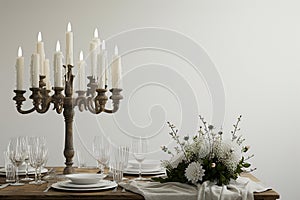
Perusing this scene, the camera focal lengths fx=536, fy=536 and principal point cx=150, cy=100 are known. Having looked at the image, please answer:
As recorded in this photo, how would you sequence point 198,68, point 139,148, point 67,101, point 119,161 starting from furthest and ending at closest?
1. point 198,68
2. point 67,101
3. point 139,148
4. point 119,161

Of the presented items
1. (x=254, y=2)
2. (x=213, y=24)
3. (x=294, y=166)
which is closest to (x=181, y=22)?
(x=213, y=24)

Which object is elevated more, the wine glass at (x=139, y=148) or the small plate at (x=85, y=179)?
the wine glass at (x=139, y=148)

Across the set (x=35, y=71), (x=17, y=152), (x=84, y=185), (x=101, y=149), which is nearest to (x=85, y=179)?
(x=84, y=185)

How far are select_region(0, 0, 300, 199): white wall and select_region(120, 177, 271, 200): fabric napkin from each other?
1.74m

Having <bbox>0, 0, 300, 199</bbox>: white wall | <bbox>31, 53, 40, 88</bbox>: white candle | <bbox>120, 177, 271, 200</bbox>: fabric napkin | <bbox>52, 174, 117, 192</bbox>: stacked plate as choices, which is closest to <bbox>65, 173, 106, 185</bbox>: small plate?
<bbox>52, 174, 117, 192</bbox>: stacked plate

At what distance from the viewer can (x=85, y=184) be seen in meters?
2.35

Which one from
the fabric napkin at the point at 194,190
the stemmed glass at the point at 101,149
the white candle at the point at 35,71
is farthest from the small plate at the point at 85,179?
Answer: the white candle at the point at 35,71

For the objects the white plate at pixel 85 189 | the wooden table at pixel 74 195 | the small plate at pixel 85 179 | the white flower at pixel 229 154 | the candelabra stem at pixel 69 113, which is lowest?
the wooden table at pixel 74 195

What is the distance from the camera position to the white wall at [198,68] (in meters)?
4.09

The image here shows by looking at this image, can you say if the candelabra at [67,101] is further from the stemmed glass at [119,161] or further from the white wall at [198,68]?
the white wall at [198,68]

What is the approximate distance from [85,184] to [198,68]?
6.41 feet

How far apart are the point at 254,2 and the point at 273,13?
17 cm

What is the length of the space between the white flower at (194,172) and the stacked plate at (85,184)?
33 centimetres

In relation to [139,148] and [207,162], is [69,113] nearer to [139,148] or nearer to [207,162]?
[139,148]
